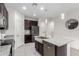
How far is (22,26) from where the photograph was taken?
120cm

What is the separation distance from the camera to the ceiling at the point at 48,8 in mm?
1038

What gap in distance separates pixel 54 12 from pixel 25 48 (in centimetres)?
78

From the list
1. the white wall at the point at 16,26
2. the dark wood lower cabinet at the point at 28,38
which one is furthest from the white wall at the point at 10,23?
the dark wood lower cabinet at the point at 28,38

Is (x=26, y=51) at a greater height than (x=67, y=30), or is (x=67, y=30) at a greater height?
(x=67, y=30)

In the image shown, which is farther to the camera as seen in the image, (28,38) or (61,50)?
(28,38)

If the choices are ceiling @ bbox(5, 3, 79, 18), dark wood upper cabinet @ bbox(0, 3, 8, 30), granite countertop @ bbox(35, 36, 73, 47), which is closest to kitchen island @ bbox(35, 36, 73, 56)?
granite countertop @ bbox(35, 36, 73, 47)

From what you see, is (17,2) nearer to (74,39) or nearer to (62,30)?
(62,30)

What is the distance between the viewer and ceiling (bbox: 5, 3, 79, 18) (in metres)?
1.04

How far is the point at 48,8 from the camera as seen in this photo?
1.11 meters

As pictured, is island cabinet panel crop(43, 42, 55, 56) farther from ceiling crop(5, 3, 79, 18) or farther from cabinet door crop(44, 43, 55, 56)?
ceiling crop(5, 3, 79, 18)

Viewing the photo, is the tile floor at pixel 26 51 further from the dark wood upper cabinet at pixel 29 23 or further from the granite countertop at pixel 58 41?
the dark wood upper cabinet at pixel 29 23

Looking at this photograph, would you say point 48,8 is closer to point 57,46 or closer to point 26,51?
point 57,46

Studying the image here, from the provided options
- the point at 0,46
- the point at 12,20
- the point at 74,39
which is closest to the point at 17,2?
the point at 12,20

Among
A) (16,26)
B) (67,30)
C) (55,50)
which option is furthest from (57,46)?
(16,26)
